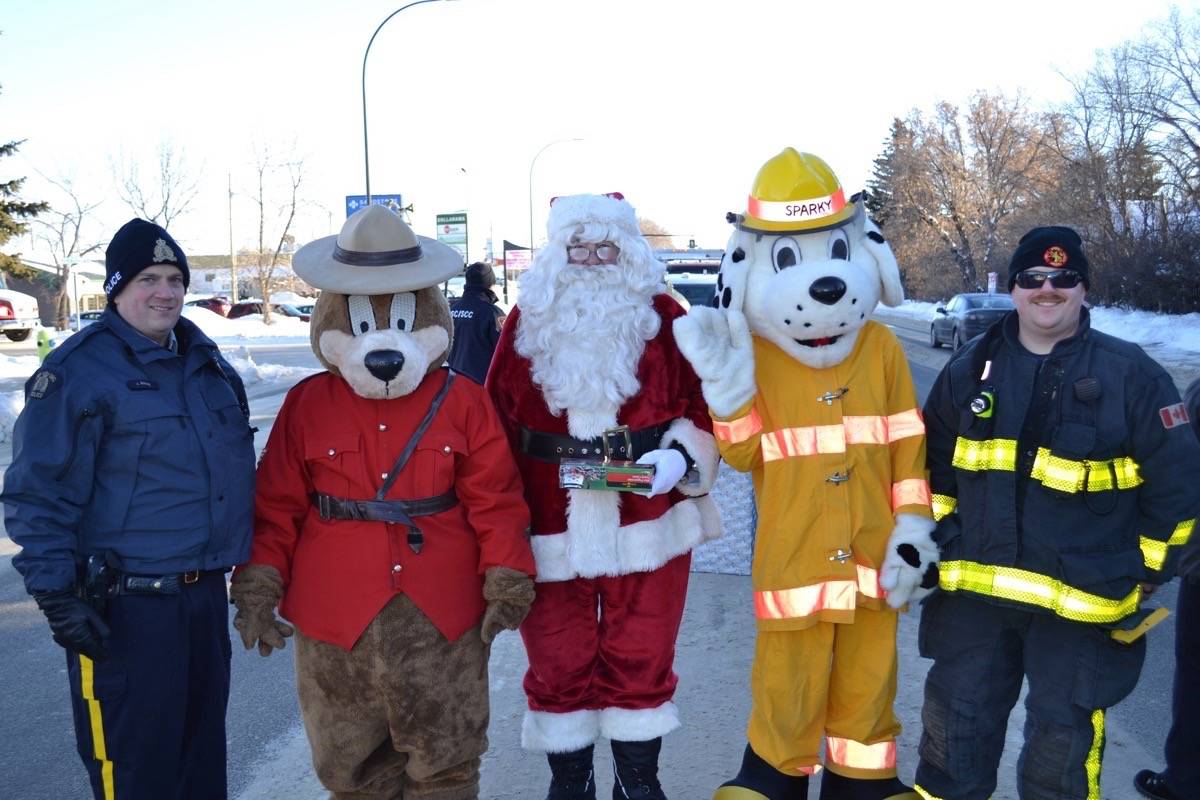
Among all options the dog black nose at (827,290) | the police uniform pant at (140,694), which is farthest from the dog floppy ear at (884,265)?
the police uniform pant at (140,694)

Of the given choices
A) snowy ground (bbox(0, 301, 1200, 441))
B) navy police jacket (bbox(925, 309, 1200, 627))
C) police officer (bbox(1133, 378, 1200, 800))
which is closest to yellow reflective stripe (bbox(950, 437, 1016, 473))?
navy police jacket (bbox(925, 309, 1200, 627))

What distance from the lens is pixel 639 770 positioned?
3.21 metres

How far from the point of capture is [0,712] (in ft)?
13.3

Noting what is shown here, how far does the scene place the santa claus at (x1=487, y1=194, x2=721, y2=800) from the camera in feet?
10.5

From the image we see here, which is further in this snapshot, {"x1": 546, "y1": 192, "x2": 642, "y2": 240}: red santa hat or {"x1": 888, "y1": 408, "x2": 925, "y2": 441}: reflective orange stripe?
{"x1": 546, "y1": 192, "x2": 642, "y2": 240}: red santa hat

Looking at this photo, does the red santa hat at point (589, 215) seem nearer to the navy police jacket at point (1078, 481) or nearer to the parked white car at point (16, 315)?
the navy police jacket at point (1078, 481)

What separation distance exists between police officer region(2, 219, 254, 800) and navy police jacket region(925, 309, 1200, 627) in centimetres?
215

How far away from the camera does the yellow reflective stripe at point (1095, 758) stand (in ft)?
9.20

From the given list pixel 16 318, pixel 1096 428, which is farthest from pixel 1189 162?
pixel 16 318

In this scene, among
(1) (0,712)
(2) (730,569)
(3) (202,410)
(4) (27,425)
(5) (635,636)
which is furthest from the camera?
(2) (730,569)

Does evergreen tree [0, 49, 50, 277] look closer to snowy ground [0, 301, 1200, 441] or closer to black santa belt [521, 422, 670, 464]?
snowy ground [0, 301, 1200, 441]

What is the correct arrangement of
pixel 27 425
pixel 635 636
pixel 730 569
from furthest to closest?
pixel 730 569 < pixel 635 636 < pixel 27 425

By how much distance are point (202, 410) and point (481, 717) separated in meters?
1.21

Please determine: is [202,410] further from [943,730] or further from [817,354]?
[943,730]
